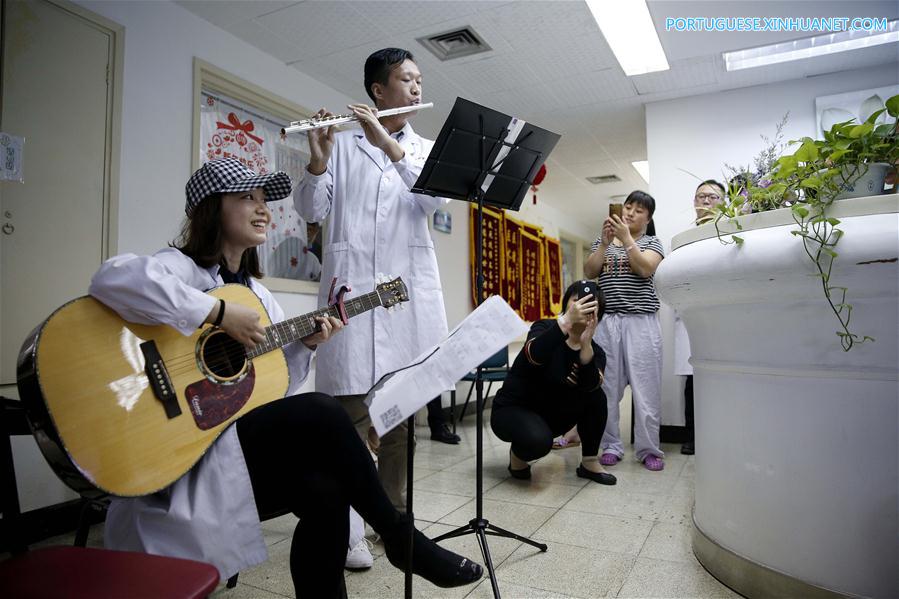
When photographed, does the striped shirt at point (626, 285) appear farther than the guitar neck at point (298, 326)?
Yes

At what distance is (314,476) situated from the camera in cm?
118

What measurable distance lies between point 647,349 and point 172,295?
2793mm

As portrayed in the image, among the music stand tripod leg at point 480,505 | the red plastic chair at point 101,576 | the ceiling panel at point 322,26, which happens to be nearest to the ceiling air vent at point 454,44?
the ceiling panel at point 322,26

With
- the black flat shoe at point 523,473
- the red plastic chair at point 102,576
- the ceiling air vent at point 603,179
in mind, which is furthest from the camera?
the ceiling air vent at point 603,179

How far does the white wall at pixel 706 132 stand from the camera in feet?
13.6

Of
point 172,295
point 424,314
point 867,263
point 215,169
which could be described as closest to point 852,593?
point 867,263

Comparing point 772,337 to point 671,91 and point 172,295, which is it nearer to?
point 172,295

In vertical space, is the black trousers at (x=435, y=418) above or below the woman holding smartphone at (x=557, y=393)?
below

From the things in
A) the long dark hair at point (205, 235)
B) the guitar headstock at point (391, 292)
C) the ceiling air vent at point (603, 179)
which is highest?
the ceiling air vent at point (603, 179)

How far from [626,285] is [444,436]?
1.80 m

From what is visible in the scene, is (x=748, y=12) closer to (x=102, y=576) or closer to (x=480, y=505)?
(x=480, y=505)

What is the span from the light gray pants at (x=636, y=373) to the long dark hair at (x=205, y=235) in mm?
2487

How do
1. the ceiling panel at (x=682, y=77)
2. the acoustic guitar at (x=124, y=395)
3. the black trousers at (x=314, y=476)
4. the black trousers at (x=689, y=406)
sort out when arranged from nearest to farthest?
the acoustic guitar at (x=124, y=395) → the black trousers at (x=314, y=476) → the black trousers at (x=689, y=406) → the ceiling panel at (x=682, y=77)

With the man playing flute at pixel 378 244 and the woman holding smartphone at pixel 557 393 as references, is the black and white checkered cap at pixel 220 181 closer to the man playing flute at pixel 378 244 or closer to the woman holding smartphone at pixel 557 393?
the man playing flute at pixel 378 244
